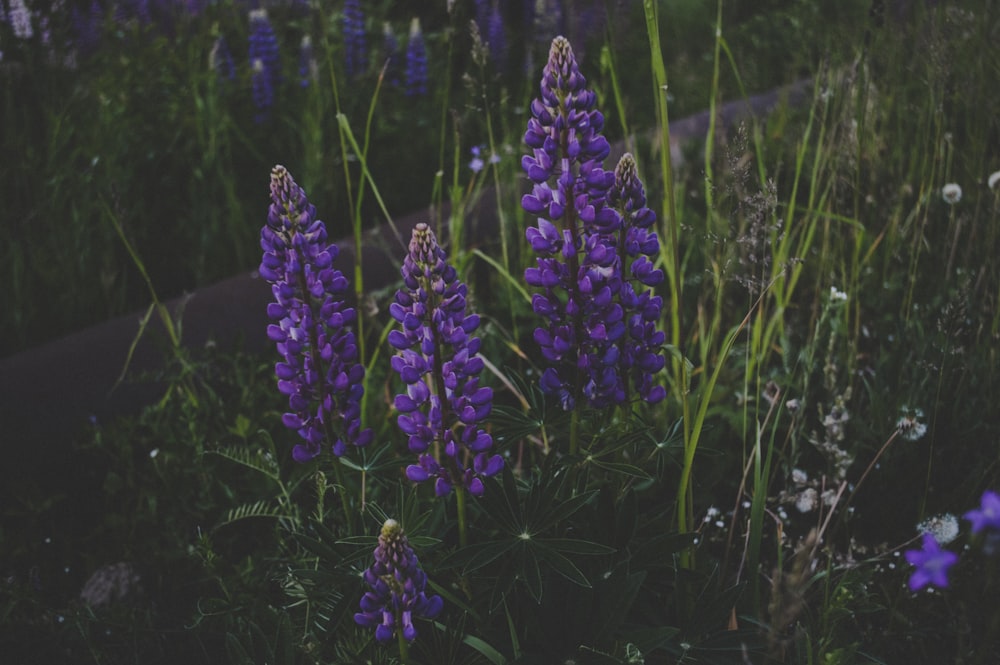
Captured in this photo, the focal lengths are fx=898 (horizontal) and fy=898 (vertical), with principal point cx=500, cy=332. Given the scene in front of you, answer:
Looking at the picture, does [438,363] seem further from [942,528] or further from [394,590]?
[942,528]

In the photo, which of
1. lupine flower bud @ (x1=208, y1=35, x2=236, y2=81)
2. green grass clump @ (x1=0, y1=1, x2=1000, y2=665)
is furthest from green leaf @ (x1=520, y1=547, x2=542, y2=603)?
lupine flower bud @ (x1=208, y1=35, x2=236, y2=81)

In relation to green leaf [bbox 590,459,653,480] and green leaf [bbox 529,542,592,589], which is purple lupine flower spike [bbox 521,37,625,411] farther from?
green leaf [bbox 529,542,592,589]

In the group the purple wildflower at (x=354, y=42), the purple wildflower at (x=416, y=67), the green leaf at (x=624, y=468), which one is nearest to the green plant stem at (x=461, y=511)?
the green leaf at (x=624, y=468)

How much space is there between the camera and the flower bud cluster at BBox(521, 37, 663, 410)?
4.99 feet

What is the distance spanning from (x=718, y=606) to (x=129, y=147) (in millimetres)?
2936

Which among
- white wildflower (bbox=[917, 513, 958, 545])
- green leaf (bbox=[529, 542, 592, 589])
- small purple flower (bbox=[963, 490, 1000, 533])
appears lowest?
white wildflower (bbox=[917, 513, 958, 545])

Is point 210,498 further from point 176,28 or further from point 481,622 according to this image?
point 176,28

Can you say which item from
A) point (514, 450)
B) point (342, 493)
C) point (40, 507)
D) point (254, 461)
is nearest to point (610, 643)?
point (342, 493)

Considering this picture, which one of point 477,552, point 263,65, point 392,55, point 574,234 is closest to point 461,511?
point 477,552

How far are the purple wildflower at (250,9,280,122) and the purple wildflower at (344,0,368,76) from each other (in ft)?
1.41

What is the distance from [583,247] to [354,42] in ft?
11.3

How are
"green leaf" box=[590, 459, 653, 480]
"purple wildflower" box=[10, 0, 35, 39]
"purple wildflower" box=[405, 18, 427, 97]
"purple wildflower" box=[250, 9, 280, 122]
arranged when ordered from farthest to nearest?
"purple wildflower" box=[405, 18, 427, 97] < "purple wildflower" box=[250, 9, 280, 122] < "purple wildflower" box=[10, 0, 35, 39] < "green leaf" box=[590, 459, 653, 480]

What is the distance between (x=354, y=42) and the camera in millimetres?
4617

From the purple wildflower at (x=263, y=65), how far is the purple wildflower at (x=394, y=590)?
307cm
